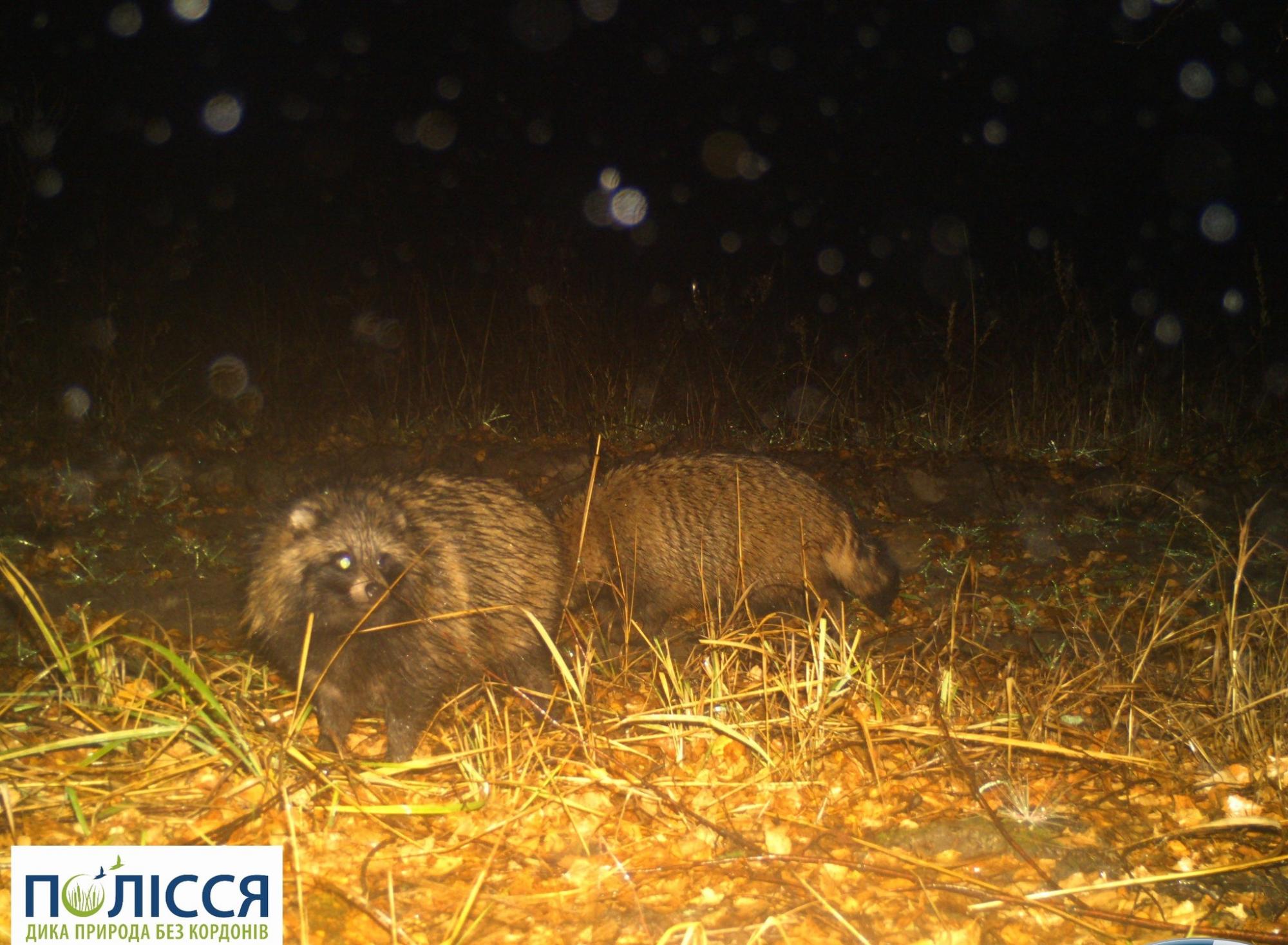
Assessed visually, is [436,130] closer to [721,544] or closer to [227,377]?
[227,377]

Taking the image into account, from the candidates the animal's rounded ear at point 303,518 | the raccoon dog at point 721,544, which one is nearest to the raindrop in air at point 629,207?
the raccoon dog at point 721,544

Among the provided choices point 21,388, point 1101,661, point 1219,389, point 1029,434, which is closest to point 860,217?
point 1219,389

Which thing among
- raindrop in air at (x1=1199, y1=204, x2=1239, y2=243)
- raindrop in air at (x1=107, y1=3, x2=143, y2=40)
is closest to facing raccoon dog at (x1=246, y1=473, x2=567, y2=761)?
raindrop in air at (x1=1199, y1=204, x2=1239, y2=243)

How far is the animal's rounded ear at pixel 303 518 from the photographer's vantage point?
10.6 ft

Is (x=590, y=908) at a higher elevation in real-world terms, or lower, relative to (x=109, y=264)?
lower

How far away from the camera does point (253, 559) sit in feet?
11.5

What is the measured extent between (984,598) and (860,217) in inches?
703

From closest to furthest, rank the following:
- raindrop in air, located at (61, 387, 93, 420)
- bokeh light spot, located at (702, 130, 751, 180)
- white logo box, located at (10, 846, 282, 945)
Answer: white logo box, located at (10, 846, 282, 945)
raindrop in air, located at (61, 387, 93, 420)
bokeh light spot, located at (702, 130, 751, 180)

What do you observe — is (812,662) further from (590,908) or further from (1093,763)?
(590,908)

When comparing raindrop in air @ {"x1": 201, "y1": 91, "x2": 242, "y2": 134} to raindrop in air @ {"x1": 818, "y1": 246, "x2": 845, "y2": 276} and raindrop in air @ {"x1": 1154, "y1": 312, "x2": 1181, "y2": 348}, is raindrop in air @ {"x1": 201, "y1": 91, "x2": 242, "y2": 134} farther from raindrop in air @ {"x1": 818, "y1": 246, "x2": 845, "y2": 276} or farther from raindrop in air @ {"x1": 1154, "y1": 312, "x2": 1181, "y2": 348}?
raindrop in air @ {"x1": 1154, "y1": 312, "x2": 1181, "y2": 348}

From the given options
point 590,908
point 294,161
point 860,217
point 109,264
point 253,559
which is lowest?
point 590,908

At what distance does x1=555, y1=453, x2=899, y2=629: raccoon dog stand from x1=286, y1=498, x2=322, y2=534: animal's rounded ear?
5.08 feet

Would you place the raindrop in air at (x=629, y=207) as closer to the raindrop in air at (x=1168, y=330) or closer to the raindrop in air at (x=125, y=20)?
the raindrop in air at (x=1168, y=330)

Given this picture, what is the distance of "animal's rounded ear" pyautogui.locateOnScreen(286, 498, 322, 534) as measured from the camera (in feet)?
10.6
